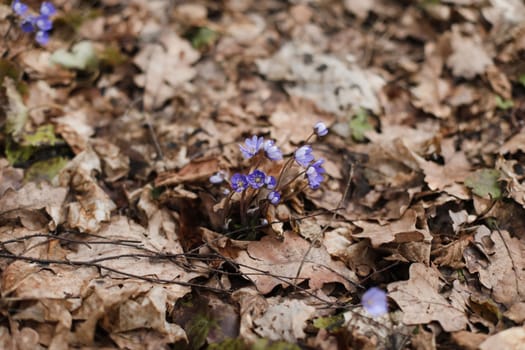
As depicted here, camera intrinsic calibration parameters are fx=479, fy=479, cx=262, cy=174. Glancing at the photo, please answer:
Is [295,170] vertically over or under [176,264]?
over

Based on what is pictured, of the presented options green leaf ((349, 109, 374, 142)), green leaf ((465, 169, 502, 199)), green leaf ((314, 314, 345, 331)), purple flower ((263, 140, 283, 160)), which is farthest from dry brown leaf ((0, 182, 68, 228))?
green leaf ((465, 169, 502, 199))

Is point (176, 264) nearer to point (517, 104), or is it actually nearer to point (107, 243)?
point (107, 243)

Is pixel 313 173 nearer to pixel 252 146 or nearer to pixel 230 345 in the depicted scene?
pixel 252 146

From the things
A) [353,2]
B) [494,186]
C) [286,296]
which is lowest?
[286,296]

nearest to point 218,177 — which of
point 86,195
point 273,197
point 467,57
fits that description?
point 273,197

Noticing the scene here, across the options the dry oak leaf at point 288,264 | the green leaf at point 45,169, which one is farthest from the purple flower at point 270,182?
the green leaf at point 45,169

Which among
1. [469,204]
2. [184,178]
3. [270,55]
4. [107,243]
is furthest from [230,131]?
[469,204]

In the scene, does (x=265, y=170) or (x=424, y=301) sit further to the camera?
(x=265, y=170)

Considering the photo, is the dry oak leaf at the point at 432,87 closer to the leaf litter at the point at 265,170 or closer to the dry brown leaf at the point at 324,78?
the leaf litter at the point at 265,170

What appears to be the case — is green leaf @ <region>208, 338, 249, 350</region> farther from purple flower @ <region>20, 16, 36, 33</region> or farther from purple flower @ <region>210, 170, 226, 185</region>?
purple flower @ <region>20, 16, 36, 33</region>
